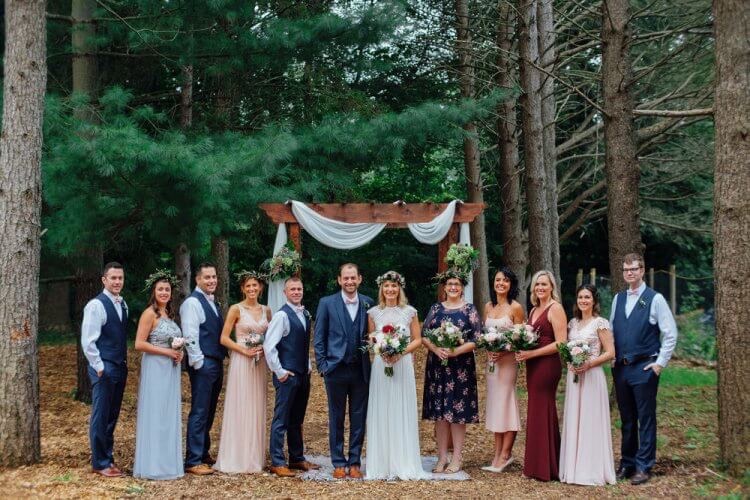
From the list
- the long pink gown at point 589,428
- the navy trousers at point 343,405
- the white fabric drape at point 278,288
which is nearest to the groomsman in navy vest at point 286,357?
the navy trousers at point 343,405

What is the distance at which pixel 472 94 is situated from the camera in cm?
1437

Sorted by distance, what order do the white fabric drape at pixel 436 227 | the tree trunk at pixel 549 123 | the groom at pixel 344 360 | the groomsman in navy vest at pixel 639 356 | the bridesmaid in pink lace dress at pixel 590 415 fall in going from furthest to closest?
1. the tree trunk at pixel 549 123
2. the white fabric drape at pixel 436 227
3. the groom at pixel 344 360
4. the bridesmaid in pink lace dress at pixel 590 415
5. the groomsman in navy vest at pixel 639 356

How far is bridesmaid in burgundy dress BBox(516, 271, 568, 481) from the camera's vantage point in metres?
7.14

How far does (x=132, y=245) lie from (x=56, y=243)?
4.83 metres

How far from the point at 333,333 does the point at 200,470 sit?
5.31ft

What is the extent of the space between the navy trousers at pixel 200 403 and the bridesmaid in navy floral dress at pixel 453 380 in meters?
1.81

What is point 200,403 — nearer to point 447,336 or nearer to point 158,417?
point 158,417

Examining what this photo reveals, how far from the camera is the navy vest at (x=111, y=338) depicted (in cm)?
690

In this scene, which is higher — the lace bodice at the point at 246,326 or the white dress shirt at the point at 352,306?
the white dress shirt at the point at 352,306

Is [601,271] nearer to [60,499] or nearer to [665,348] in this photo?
[665,348]

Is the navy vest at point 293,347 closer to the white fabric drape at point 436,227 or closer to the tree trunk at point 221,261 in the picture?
the white fabric drape at point 436,227

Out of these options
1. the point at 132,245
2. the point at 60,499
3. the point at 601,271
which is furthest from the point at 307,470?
the point at 601,271

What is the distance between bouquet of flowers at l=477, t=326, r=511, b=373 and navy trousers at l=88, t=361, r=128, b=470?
296cm

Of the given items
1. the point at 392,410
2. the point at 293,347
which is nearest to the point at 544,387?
the point at 392,410
